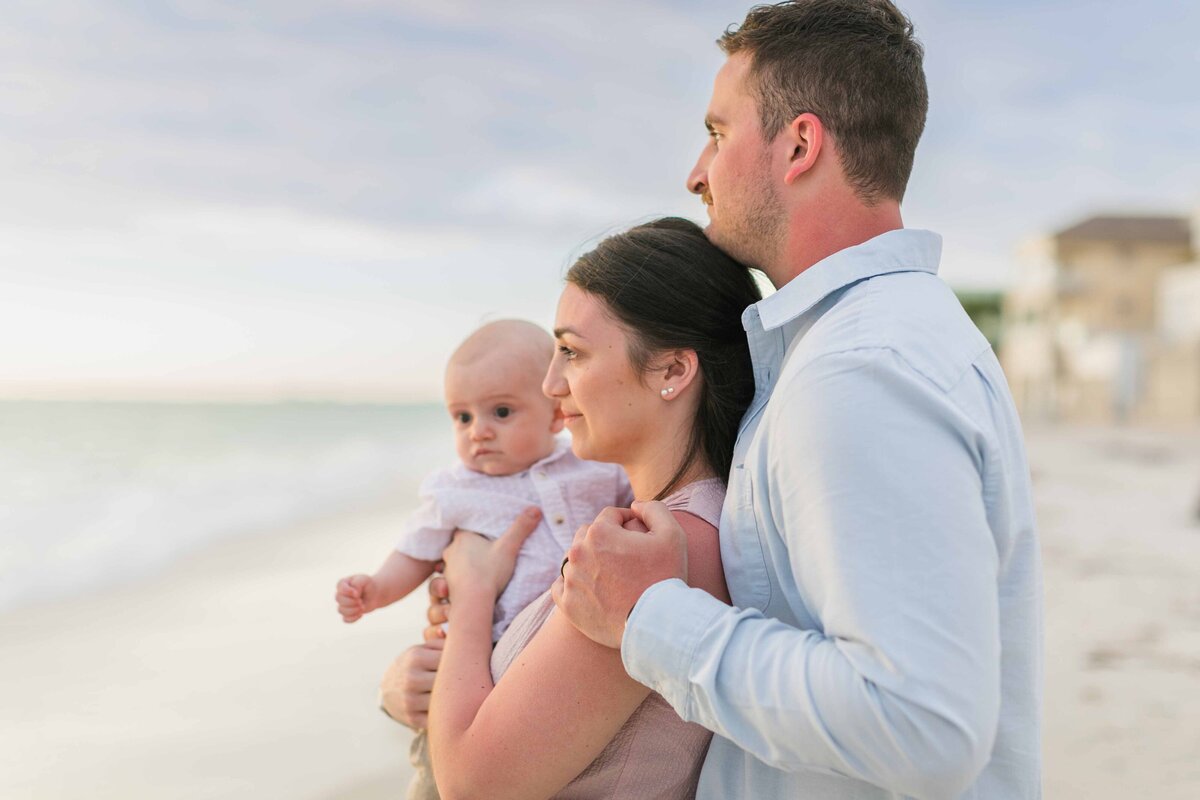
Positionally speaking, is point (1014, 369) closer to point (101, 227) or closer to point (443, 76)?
point (443, 76)

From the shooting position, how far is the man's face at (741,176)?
1.96 meters

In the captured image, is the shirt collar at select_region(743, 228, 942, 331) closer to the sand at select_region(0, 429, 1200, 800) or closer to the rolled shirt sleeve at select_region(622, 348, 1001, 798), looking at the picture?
the rolled shirt sleeve at select_region(622, 348, 1001, 798)

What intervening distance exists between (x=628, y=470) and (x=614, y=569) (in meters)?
0.60

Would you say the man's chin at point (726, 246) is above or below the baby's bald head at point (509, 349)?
below

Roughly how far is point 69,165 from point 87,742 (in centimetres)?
2340

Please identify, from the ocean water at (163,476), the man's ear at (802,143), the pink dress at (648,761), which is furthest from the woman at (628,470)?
the ocean water at (163,476)

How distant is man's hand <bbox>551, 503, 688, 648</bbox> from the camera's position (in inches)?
65.2

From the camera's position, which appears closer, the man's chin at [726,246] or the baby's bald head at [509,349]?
the man's chin at [726,246]

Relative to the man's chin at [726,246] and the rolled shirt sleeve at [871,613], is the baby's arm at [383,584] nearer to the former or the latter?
the man's chin at [726,246]

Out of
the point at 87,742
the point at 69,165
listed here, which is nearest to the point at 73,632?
the point at 87,742

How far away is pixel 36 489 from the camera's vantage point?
17531 mm

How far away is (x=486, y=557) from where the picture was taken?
2570 millimetres

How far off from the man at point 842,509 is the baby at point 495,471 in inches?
38.7

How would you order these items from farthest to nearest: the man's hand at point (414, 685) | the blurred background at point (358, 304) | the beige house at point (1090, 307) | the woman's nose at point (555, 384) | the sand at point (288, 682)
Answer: the beige house at point (1090, 307) < the blurred background at point (358, 304) < the sand at point (288, 682) < the man's hand at point (414, 685) < the woman's nose at point (555, 384)
